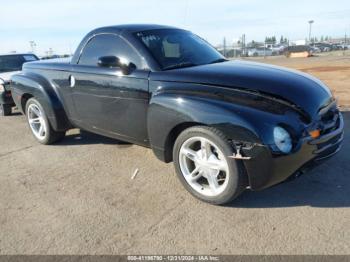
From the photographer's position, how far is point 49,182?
14.5 feet

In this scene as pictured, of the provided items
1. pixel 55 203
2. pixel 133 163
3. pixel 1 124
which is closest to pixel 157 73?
pixel 133 163

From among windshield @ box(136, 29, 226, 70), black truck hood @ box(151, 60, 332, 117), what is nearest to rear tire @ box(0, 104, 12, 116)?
windshield @ box(136, 29, 226, 70)

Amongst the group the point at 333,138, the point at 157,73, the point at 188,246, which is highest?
the point at 157,73

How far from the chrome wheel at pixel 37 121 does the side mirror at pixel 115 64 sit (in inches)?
76.7

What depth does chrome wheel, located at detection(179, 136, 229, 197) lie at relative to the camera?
11.6ft

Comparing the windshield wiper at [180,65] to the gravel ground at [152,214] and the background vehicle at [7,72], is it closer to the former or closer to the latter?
the gravel ground at [152,214]

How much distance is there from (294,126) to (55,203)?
2499 millimetres

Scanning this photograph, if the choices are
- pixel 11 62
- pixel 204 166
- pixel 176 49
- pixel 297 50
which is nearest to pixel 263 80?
pixel 204 166

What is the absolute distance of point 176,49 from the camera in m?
4.50

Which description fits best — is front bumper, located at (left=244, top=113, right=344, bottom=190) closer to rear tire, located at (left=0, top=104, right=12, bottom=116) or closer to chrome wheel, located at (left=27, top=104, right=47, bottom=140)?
chrome wheel, located at (left=27, top=104, right=47, bottom=140)

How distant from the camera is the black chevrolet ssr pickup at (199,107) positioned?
3221 mm

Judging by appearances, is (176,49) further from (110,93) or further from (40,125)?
(40,125)

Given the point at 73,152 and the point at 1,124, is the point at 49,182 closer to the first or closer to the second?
the point at 73,152

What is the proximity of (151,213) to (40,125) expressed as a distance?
11.0ft
